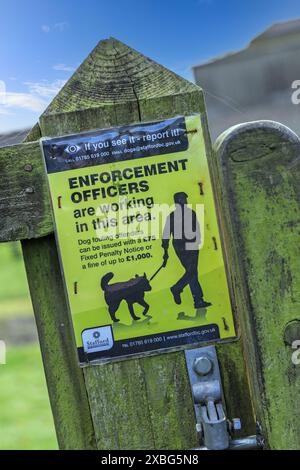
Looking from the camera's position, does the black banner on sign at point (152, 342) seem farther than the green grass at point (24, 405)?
No

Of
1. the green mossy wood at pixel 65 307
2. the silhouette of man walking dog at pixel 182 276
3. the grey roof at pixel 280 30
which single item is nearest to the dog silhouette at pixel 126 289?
the silhouette of man walking dog at pixel 182 276

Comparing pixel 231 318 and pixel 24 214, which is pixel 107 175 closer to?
pixel 24 214

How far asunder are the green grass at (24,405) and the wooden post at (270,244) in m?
3.20

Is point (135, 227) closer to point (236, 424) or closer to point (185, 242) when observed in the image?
point (185, 242)

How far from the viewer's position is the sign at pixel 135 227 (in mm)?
1563

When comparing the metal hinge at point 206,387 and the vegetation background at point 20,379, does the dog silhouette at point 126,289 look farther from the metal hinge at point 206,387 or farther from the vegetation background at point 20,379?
the vegetation background at point 20,379

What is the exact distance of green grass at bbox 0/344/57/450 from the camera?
4.48 m

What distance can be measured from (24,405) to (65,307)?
12.2ft

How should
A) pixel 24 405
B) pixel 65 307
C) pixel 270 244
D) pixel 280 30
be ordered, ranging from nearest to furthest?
pixel 270 244 → pixel 65 307 → pixel 280 30 → pixel 24 405

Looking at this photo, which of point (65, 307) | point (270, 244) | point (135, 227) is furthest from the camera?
point (65, 307)

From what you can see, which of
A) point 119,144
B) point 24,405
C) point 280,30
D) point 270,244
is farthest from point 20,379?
point 270,244

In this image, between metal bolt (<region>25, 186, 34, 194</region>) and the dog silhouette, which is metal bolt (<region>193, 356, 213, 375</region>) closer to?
the dog silhouette

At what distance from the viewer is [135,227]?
1.56 m

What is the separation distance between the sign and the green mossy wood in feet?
0.14
